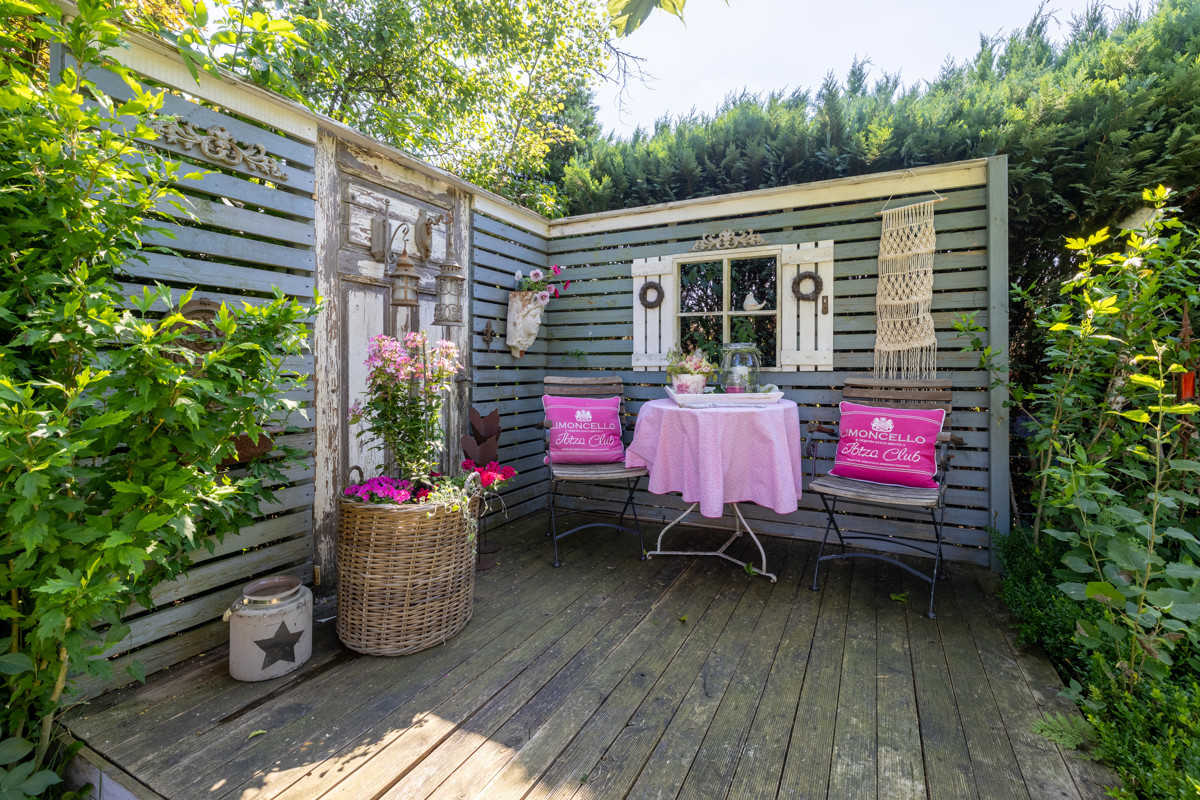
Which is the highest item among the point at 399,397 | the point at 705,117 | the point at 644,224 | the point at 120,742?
the point at 705,117

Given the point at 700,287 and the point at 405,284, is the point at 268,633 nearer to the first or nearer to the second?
the point at 405,284

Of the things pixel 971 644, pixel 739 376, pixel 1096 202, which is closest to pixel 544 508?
pixel 739 376

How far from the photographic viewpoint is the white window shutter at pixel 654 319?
4191 millimetres

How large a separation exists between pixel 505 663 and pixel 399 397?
121 centimetres

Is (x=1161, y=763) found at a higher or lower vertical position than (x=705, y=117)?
A: lower

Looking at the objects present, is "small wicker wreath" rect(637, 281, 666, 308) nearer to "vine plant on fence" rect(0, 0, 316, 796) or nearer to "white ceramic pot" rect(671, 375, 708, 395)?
"white ceramic pot" rect(671, 375, 708, 395)

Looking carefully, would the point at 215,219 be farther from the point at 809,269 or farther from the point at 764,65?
the point at 809,269

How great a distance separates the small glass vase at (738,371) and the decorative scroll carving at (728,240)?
2.81 feet

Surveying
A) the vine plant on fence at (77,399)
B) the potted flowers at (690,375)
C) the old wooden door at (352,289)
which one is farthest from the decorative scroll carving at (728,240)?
the vine plant on fence at (77,399)

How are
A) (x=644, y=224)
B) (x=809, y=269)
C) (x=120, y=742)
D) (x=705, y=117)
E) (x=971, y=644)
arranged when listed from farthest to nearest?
1. (x=705, y=117)
2. (x=644, y=224)
3. (x=809, y=269)
4. (x=971, y=644)
5. (x=120, y=742)

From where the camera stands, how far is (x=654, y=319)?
167 inches

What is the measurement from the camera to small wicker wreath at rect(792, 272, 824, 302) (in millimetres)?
3758

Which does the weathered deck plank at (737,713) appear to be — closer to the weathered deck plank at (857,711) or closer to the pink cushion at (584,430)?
the weathered deck plank at (857,711)

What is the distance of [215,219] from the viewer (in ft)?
7.41
